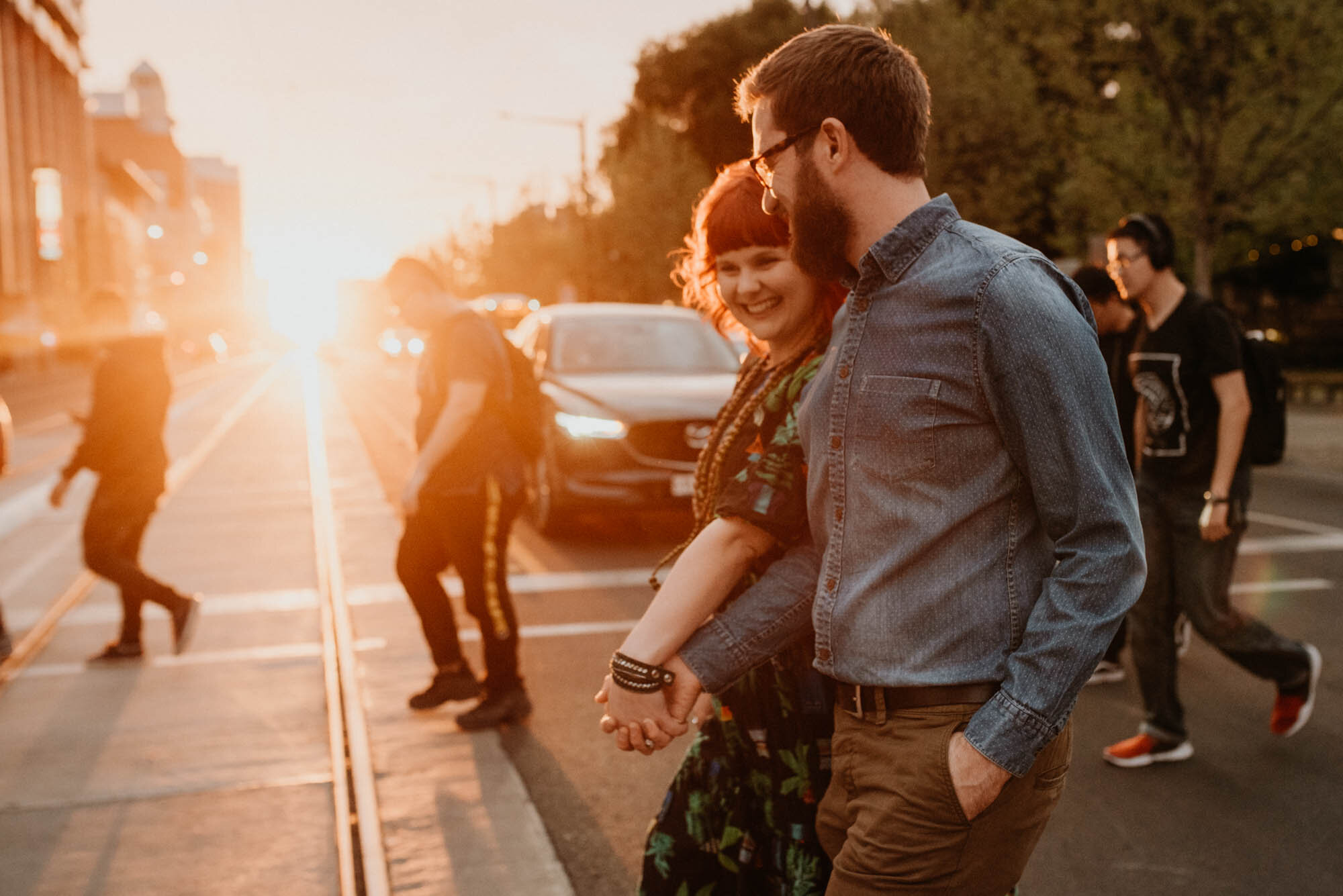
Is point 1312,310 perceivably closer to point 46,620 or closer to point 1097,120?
point 1097,120

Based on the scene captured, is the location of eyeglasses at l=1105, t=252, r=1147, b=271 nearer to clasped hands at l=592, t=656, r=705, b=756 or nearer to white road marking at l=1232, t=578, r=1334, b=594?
clasped hands at l=592, t=656, r=705, b=756

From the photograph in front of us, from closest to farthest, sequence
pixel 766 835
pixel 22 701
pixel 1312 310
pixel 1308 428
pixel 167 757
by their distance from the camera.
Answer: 1. pixel 766 835
2. pixel 167 757
3. pixel 22 701
4. pixel 1308 428
5. pixel 1312 310

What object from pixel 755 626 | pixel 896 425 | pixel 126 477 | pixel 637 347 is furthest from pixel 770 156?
pixel 637 347

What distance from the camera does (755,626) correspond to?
212cm

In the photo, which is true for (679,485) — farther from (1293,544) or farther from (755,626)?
(755,626)

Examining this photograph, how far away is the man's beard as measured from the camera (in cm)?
185

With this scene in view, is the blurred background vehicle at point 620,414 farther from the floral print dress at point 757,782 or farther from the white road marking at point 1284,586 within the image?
the floral print dress at point 757,782

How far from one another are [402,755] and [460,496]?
100 centimetres

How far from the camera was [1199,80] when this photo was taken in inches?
655

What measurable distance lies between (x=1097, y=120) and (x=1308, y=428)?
5501 millimetres

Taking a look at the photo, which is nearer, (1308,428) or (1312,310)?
(1308,428)

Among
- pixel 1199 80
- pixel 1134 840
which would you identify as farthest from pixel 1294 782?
pixel 1199 80

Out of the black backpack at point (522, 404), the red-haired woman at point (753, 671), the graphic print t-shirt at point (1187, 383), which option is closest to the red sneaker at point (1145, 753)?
the graphic print t-shirt at point (1187, 383)

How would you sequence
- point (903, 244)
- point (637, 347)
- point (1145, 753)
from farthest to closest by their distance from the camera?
point (637, 347) < point (1145, 753) < point (903, 244)
